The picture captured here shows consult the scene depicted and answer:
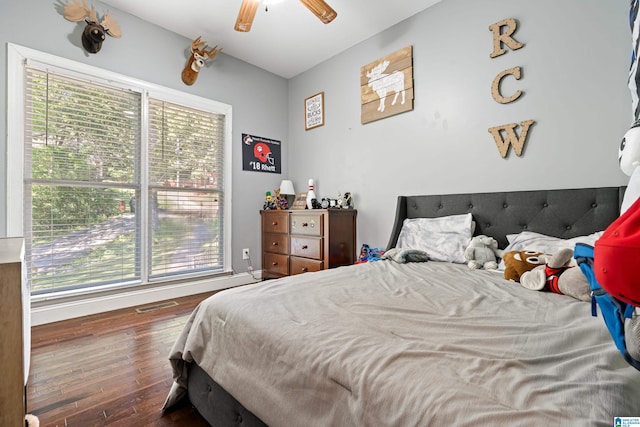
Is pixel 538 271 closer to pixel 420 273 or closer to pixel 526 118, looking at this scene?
pixel 420 273

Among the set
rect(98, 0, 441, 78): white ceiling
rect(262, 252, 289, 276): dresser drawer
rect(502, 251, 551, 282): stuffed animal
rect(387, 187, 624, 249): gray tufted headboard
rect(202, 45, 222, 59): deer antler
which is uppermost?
rect(98, 0, 441, 78): white ceiling

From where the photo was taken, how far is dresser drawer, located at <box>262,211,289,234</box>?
3299 millimetres

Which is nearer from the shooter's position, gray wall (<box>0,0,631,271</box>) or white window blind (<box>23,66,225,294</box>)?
gray wall (<box>0,0,631,271</box>)

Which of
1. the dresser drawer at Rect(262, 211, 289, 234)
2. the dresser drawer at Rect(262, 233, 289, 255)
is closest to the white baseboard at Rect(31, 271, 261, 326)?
the dresser drawer at Rect(262, 233, 289, 255)

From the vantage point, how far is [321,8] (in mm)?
2055

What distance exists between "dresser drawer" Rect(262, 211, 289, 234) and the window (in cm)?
46

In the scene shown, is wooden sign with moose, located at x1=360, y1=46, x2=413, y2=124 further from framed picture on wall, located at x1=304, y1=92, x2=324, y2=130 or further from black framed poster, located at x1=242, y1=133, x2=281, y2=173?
black framed poster, located at x1=242, y1=133, x2=281, y2=173

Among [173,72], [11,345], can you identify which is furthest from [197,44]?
[11,345]

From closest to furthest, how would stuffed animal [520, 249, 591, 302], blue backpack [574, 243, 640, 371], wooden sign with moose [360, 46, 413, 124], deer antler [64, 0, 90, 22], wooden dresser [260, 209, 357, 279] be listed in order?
blue backpack [574, 243, 640, 371] < stuffed animal [520, 249, 591, 302] < deer antler [64, 0, 90, 22] < wooden sign with moose [360, 46, 413, 124] < wooden dresser [260, 209, 357, 279]

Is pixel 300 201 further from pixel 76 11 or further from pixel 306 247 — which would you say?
pixel 76 11

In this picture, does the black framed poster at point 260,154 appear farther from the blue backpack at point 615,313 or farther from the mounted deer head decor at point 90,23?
the blue backpack at point 615,313

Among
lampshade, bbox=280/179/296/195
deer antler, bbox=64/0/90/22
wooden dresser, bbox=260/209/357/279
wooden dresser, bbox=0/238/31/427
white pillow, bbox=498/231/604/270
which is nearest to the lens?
wooden dresser, bbox=0/238/31/427

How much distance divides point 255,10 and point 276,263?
2.45 meters

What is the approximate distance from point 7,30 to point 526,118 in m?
3.84
